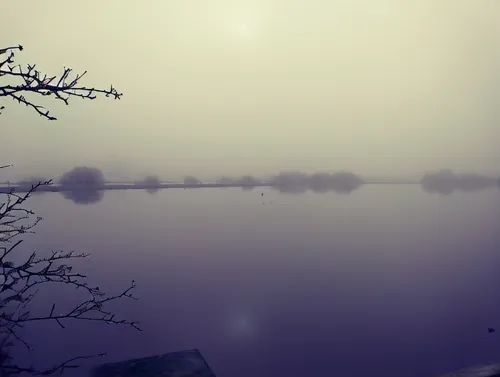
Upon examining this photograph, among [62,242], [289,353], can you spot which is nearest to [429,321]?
[289,353]

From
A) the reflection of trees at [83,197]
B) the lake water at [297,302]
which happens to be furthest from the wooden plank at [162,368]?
the reflection of trees at [83,197]

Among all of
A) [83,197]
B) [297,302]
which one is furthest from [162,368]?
[83,197]

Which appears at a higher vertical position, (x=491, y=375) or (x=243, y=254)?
(x=491, y=375)

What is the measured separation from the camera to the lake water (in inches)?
663

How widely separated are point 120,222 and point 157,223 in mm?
6411

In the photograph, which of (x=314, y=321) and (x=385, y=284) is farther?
(x=385, y=284)

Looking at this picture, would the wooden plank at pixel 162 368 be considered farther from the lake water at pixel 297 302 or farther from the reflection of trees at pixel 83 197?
the reflection of trees at pixel 83 197

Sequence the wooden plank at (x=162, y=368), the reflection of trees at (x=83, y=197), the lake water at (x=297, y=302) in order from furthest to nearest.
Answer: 1. the reflection of trees at (x=83, y=197)
2. the lake water at (x=297, y=302)
3. the wooden plank at (x=162, y=368)

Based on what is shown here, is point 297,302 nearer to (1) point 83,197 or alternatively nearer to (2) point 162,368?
(2) point 162,368

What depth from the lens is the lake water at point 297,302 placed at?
1684 cm

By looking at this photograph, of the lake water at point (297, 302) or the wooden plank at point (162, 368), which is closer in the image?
the wooden plank at point (162, 368)

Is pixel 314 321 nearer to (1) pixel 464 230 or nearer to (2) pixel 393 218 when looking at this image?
(1) pixel 464 230

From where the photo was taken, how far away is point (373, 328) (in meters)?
19.6

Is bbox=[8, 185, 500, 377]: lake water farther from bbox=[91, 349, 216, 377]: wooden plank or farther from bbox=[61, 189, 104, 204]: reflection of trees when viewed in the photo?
bbox=[61, 189, 104, 204]: reflection of trees
